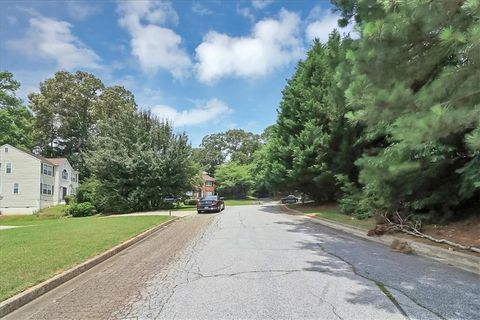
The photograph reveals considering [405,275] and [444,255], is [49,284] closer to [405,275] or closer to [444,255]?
[405,275]

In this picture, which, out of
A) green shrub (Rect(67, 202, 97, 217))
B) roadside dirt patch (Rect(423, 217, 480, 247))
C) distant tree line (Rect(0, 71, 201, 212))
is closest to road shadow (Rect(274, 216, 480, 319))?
roadside dirt patch (Rect(423, 217, 480, 247))

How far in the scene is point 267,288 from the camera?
6.16 m

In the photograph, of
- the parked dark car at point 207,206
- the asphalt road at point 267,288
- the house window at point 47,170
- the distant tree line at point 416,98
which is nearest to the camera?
the asphalt road at point 267,288

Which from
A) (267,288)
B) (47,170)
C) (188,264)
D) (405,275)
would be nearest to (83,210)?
(47,170)

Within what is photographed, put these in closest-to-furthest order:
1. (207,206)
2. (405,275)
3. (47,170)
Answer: (405,275), (207,206), (47,170)

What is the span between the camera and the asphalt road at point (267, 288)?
16.7 ft

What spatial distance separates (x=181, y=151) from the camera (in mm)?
32969

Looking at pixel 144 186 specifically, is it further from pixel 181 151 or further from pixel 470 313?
pixel 470 313

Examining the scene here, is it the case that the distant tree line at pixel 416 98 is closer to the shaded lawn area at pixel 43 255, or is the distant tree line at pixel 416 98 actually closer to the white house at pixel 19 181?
the shaded lawn area at pixel 43 255

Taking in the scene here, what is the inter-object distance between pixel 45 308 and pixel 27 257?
358 cm

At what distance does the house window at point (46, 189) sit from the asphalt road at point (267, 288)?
43636mm

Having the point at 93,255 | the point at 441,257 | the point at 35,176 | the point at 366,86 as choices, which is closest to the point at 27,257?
the point at 93,255

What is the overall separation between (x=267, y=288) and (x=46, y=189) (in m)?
50.2

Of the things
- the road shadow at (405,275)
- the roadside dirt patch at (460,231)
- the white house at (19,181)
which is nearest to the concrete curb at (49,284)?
the road shadow at (405,275)
